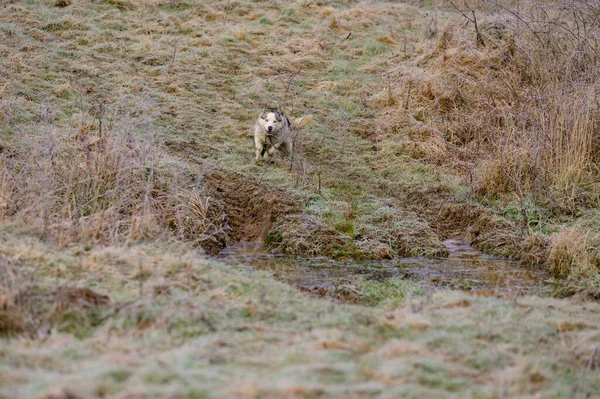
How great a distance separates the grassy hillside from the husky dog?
33 cm

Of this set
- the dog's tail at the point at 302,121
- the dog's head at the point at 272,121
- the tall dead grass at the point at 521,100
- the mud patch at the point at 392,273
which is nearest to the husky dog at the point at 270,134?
the dog's head at the point at 272,121

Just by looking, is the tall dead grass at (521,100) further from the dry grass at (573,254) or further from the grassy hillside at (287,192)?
the dry grass at (573,254)

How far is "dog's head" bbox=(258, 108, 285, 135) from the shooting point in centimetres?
1049

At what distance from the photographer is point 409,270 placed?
7.70 metres

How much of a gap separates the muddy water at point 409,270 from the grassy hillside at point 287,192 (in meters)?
0.23

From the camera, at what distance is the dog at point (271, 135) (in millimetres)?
10609

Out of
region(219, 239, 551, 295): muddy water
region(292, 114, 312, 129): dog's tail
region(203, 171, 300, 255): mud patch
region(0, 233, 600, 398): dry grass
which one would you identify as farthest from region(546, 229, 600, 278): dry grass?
region(292, 114, 312, 129): dog's tail

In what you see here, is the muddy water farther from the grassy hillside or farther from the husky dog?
the husky dog

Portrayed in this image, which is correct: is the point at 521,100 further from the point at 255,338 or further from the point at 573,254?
the point at 255,338

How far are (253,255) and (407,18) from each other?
10.5m

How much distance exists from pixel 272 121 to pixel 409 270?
147 inches

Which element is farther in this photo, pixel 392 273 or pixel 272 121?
pixel 272 121

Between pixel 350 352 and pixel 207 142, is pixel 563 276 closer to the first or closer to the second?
pixel 350 352

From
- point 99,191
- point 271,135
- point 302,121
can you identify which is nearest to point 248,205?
point 271,135
